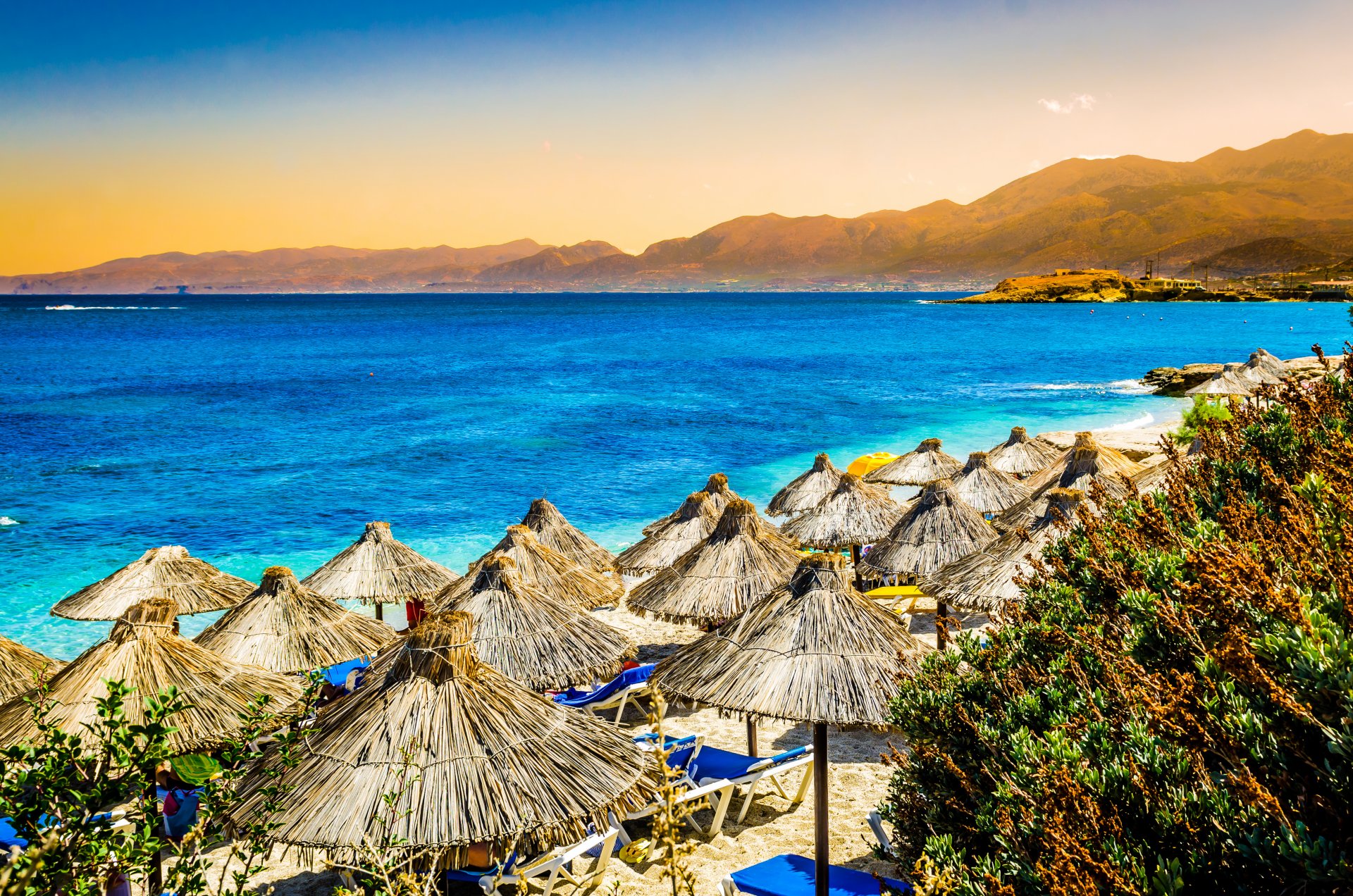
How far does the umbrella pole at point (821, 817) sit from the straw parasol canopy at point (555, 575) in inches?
190

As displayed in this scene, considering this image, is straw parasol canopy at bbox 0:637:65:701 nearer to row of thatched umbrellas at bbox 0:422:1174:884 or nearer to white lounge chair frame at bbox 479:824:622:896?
row of thatched umbrellas at bbox 0:422:1174:884

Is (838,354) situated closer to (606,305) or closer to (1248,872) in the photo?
(1248,872)

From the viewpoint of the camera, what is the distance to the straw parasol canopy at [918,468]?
1808 centimetres

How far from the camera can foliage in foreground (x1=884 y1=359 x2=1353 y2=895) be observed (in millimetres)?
2666

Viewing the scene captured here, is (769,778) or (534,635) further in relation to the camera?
(534,635)

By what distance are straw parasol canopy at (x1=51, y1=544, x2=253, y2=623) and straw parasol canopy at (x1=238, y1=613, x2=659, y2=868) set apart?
7068 mm

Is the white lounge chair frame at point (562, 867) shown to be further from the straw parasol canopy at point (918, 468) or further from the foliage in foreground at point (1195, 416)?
the foliage in foreground at point (1195, 416)

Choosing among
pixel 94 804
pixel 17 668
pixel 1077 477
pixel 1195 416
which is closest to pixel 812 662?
pixel 94 804

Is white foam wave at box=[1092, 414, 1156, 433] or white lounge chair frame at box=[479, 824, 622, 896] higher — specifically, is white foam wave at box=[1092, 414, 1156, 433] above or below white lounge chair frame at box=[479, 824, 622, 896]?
below

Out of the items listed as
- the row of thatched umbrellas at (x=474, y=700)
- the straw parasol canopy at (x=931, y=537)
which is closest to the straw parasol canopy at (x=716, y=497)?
the straw parasol canopy at (x=931, y=537)

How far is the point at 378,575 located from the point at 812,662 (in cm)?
767

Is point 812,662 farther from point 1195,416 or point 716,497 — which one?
point 1195,416

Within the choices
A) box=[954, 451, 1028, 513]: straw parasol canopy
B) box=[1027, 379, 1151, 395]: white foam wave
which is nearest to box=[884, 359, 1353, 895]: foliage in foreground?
box=[954, 451, 1028, 513]: straw parasol canopy

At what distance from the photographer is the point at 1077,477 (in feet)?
45.9
